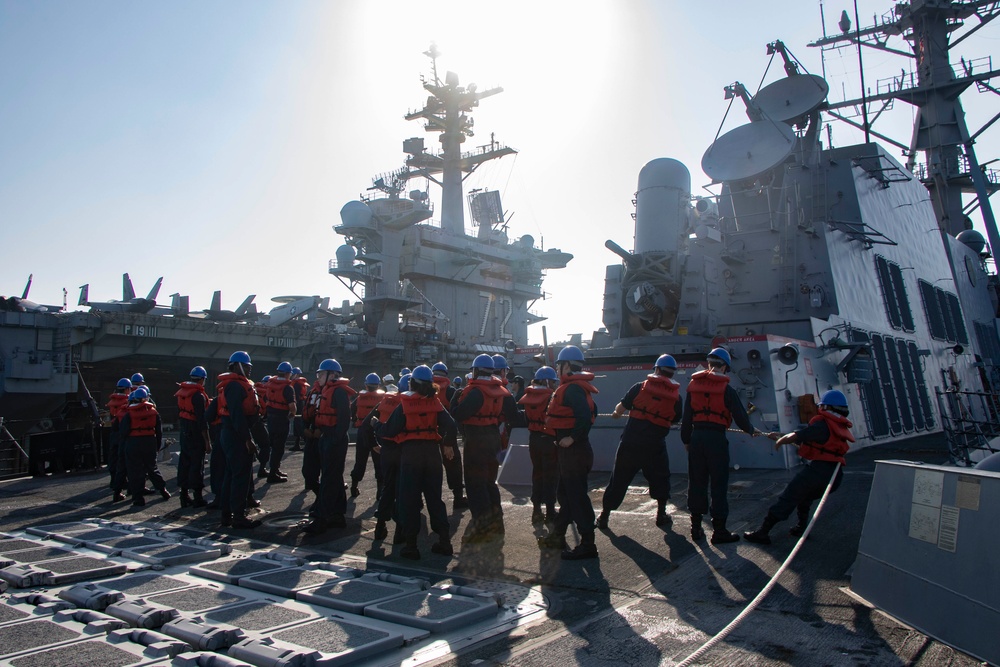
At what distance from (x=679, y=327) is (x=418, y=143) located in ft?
112

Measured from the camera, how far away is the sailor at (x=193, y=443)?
909 cm

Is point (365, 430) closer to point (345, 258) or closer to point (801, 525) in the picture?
point (801, 525)

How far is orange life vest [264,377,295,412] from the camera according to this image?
10.6 meters

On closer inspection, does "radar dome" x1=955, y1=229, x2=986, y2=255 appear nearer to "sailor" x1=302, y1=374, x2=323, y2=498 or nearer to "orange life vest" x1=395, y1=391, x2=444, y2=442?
"sailor" x1=302, y1=374, x2=323, y2=498

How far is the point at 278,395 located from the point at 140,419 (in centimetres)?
201

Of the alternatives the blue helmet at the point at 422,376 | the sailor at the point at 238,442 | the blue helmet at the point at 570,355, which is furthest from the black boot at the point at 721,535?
the sailor at the point at 238,442

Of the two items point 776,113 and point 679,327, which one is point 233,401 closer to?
→ point 679,327

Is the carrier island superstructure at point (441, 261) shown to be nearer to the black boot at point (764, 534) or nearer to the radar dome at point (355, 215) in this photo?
the radar dome at point (355, 215)

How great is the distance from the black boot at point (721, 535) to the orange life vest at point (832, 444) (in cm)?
95

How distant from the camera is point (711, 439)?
6.17 metres

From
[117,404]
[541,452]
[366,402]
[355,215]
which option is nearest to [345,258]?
[355,215]

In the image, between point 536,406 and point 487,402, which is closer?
point 487,402

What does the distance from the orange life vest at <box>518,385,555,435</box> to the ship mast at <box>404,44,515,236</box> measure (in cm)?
3515

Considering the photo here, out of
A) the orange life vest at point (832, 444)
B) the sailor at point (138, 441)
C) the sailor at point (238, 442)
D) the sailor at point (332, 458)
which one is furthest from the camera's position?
the sailor at point (138, 441)
